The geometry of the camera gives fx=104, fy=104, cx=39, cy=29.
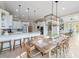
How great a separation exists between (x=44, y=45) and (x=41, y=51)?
0.21 m

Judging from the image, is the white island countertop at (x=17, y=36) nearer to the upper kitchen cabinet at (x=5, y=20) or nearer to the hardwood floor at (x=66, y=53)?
the upper kitchen cabinet at (x=5, y=20)

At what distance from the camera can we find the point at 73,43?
3.19 m

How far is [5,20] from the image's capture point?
254cm

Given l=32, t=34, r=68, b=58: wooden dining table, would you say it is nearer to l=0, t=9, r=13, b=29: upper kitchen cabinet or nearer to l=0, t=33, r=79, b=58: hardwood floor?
l=0, t=33, r=79, b=58: hardwood floor

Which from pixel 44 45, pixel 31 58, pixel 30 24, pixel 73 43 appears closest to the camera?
pixel 31 58

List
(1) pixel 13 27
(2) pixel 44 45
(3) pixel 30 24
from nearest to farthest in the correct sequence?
(2) pixel 44 45
(1) pixel 13 27
(3) pixel 30 24

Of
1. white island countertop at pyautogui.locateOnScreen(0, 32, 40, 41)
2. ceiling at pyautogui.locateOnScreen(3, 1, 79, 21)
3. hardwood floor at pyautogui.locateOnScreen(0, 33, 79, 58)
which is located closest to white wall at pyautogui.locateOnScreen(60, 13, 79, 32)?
ceiling at pyautogui.locateOnScreen(3, 1, 79, 21)

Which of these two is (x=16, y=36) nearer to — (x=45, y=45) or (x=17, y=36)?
(x=17, y=36)

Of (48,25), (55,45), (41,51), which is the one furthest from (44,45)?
(48,25)

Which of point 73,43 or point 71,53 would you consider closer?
point 71,53

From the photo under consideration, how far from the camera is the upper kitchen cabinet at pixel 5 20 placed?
2.49 metres

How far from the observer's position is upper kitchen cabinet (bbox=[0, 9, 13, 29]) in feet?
8.16

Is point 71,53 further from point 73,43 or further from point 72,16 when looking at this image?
point 72,16

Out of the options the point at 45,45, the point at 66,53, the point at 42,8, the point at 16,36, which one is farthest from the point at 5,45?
the point at 66,53
